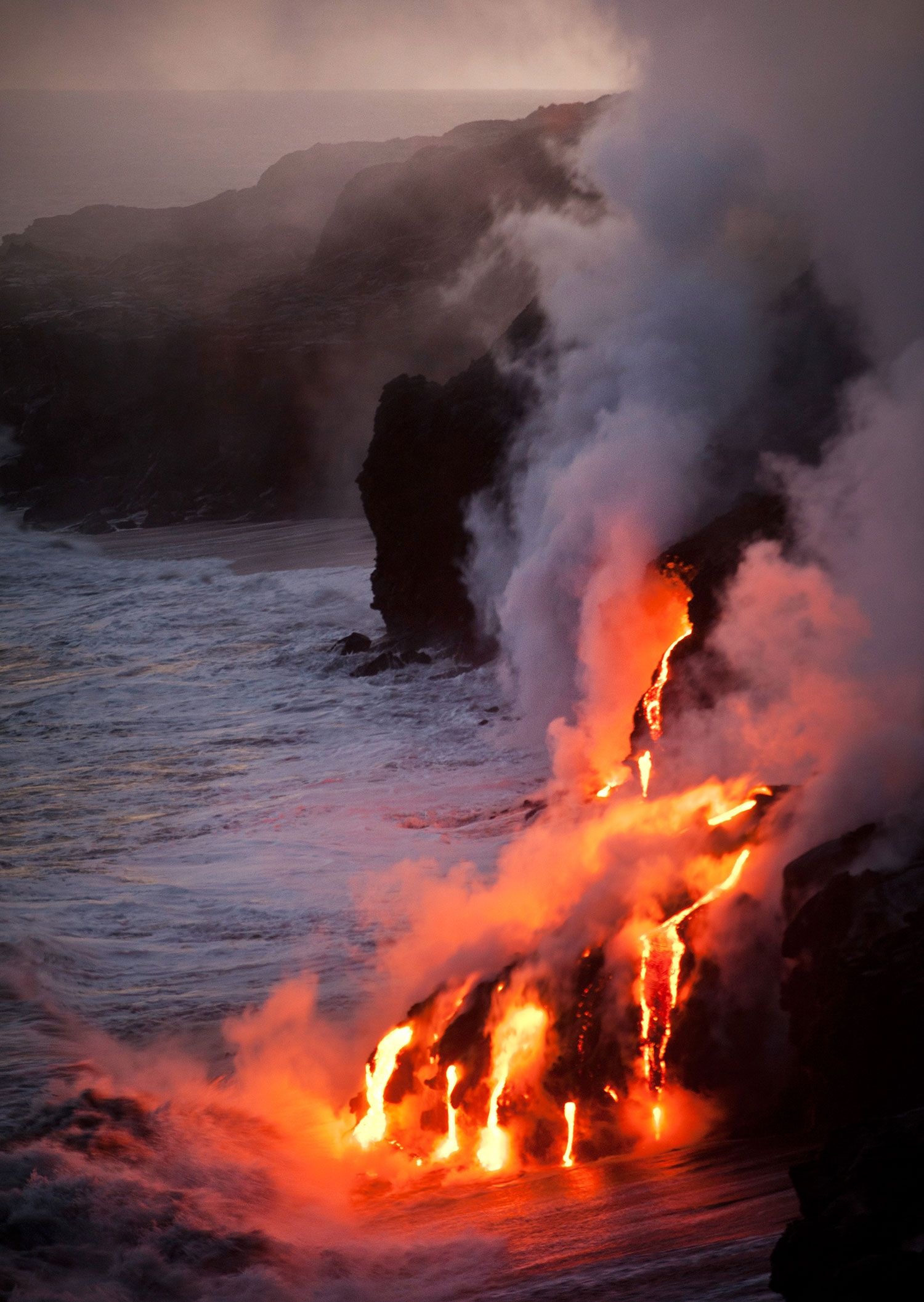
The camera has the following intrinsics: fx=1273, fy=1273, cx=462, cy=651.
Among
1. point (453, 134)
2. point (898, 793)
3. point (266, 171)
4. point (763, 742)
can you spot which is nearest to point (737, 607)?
point (763, 742)

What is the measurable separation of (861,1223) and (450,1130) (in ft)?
14.2

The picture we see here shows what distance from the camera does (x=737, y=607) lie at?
15930 millimetres

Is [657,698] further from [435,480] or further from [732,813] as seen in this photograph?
[435,480]

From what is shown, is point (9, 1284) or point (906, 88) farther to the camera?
point (906, 88)

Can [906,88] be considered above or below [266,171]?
below

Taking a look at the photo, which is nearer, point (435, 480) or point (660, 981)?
point (660, 981)

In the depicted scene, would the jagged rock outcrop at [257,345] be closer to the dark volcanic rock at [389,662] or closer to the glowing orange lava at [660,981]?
the dark volcanic rock at [389,662]

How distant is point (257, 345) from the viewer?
2447 inches

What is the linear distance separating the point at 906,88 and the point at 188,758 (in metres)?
16.9

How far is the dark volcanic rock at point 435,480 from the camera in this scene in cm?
2883

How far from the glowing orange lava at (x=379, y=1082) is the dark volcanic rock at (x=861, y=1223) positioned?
14.2ft

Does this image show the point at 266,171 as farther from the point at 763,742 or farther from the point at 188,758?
the point at 763,742

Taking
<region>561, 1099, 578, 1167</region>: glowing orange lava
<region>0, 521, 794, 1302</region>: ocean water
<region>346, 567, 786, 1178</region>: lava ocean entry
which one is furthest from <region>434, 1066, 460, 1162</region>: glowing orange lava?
<region>561, 1099, 578, 1167</region>: glowing orange lava

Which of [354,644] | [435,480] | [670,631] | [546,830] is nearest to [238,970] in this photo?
[546,830]
